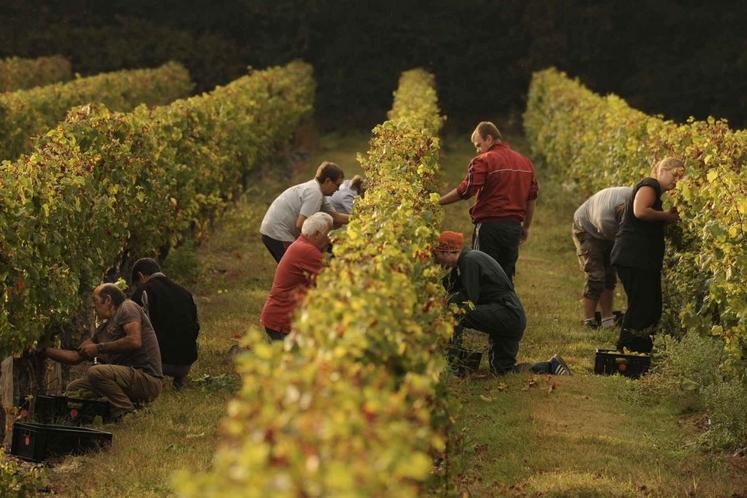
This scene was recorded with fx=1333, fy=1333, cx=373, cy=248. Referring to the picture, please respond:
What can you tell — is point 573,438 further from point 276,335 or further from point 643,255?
point 643,255

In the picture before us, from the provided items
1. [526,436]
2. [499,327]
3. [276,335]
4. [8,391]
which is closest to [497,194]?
[499,327]

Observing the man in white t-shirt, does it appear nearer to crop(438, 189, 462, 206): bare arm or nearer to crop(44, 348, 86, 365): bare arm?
crop(438, 189, 462, 206): bare arm

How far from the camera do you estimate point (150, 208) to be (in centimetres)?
1290

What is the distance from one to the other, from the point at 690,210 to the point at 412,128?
3.80 metres

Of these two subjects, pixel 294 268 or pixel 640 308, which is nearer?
pixel 294 268

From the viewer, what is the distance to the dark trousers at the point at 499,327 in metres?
10.2

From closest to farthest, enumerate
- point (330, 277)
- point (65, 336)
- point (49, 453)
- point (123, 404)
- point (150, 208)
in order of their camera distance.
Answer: point (330, 277)
point (49, 453)
point (123, 404)
point (65, 336)
point (150, 208)

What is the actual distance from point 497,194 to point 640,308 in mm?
1618

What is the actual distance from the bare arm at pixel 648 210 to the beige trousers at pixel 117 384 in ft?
13.4

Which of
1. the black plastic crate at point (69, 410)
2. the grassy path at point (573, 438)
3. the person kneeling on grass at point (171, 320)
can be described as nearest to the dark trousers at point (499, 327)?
the grassy path at point (573, 438)

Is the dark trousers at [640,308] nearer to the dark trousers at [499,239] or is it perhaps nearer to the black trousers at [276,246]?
the dark trousers at [499,239]

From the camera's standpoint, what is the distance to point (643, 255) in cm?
1086

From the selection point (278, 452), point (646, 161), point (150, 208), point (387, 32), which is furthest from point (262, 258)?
point (387, 32)

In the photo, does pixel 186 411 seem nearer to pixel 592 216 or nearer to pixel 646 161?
pixel 592 216
